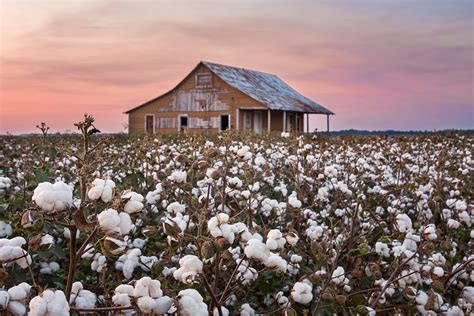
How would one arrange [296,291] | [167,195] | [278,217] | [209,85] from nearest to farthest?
[296,291] → [167,195] → [278,217] → [209,85]

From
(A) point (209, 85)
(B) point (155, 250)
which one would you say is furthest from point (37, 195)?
(A) point (209, 85)

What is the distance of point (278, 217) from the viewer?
5172 mm

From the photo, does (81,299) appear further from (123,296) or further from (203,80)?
(203,80)

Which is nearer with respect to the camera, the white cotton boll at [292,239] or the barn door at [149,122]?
the white cotton boll at [292,239]

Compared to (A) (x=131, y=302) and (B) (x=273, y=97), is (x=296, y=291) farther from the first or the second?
(B) (x=273, y=97)

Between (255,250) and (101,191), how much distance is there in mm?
724

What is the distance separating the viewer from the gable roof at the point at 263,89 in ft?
135

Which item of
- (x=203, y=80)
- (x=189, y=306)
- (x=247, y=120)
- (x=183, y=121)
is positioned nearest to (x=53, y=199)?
(x=189, y=306)

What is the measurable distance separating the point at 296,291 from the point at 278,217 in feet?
8.66

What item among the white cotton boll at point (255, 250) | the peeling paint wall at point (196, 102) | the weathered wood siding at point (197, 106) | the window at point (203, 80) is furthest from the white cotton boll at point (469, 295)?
the window at point (203, 80)

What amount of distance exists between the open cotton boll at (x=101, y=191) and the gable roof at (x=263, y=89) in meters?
37.1

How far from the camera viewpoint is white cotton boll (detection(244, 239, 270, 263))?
2.20m

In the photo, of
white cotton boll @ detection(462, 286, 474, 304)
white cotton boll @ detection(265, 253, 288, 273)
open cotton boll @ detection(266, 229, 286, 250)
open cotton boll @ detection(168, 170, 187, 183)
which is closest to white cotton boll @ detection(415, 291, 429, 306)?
white cotton boll @ detection(462, 286, 474, 304)

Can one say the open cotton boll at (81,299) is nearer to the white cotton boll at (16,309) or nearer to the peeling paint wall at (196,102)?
the white cotton boll at (16,309)
